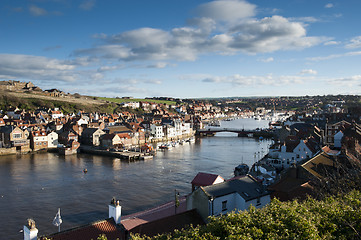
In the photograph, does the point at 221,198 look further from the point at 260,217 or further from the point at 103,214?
the point at 103,214

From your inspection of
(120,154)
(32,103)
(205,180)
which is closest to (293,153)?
(205,180)

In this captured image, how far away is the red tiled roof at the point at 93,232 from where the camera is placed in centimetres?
1045

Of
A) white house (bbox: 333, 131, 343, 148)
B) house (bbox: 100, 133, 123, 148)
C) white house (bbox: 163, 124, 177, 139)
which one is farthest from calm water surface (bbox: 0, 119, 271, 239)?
white house (bbox: 163, 124, 177, 139)

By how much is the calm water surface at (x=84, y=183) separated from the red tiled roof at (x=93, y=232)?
9164 millimetres

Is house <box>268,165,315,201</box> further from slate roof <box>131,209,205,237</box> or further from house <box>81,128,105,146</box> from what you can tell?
house <box>81,128,105,146</box>

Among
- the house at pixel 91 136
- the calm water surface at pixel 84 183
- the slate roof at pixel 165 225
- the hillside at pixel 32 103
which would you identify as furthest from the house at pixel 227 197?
the hillside at pixel 32 103

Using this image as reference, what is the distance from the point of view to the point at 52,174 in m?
33.0

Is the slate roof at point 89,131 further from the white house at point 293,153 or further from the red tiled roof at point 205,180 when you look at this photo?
the red tiled roof at point 205,180

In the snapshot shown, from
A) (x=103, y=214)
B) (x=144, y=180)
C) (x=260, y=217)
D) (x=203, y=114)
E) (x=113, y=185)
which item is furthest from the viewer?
(x=203, y=114)

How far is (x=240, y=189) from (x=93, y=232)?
→ 8.63m

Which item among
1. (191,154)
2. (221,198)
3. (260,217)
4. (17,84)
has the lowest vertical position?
(191,154)

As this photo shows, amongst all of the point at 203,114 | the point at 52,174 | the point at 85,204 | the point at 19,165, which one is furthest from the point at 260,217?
the point at 203,114

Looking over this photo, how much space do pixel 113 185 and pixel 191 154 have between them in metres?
21.8

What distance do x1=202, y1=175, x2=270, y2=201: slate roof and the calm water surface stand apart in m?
8.71
